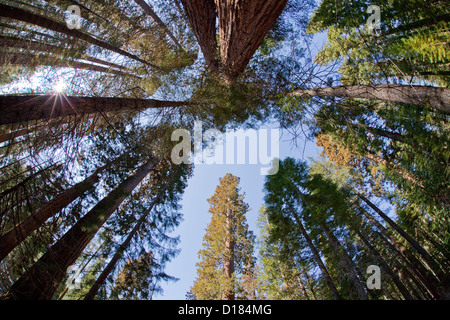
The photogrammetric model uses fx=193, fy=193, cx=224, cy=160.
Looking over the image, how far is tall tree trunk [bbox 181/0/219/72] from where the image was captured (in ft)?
13.3

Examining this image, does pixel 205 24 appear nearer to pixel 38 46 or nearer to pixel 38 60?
pixel 38 60

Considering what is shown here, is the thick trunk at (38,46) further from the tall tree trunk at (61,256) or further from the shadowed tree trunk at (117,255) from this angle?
the shadowed tree trunk at (117,255)

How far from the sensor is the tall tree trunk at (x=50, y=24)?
428 centimetres

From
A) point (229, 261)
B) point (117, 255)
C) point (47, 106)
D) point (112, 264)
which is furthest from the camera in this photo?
point (229, 261)

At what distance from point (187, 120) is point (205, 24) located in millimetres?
2851

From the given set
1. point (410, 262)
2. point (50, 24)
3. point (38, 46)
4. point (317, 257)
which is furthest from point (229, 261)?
point (38, 46)

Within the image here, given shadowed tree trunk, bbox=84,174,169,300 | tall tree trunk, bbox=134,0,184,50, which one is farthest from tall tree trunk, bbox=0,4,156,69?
shadowed tree trunk, bbox=84,174,169,300

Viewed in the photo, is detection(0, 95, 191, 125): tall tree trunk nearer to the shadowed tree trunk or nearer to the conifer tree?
the shadowed tree trunk

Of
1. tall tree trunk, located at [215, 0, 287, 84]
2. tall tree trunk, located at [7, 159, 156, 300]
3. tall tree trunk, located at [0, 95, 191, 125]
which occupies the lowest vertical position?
tall tree trunk, located at [7, 159, 156, 300]

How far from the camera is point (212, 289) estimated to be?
8555mm

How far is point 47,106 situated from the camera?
2605 millimetres

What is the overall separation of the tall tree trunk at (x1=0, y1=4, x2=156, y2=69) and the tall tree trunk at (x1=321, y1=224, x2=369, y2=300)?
30.1ft

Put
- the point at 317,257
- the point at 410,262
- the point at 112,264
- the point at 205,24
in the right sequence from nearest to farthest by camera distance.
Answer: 1. the point at 205,24
2. the point at 112,264
3. the point at 317,257
4. the point at 410,262
